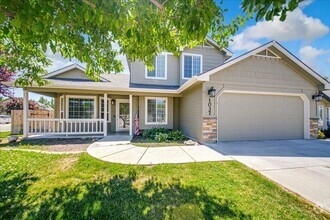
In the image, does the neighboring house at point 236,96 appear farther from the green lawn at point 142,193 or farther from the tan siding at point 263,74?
the green lawn at point 142,193

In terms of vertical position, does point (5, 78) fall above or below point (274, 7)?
above

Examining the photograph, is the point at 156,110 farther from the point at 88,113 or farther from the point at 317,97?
the point at 317,97

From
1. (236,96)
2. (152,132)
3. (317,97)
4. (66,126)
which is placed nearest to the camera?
(236,96)

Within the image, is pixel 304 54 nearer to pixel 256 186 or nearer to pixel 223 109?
pixel 223 109

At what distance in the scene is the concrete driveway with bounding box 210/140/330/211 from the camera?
3.36m

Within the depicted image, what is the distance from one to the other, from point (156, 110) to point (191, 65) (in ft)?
13.0

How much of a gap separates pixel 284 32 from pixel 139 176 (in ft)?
29.2

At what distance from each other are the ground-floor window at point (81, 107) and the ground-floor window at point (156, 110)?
12.7 ft

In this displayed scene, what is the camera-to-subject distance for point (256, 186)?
142 inches

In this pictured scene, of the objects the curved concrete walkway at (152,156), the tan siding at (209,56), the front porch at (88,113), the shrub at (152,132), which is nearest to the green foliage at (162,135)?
the shrub at (152,132)

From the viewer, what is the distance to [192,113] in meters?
9.17

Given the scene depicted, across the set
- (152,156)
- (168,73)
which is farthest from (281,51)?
(152,156)

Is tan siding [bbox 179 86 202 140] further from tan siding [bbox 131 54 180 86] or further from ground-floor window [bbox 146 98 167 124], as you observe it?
tan siding [bbox 131 54 180 86]

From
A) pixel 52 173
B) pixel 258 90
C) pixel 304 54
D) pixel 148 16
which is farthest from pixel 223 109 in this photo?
pixel 304 54
